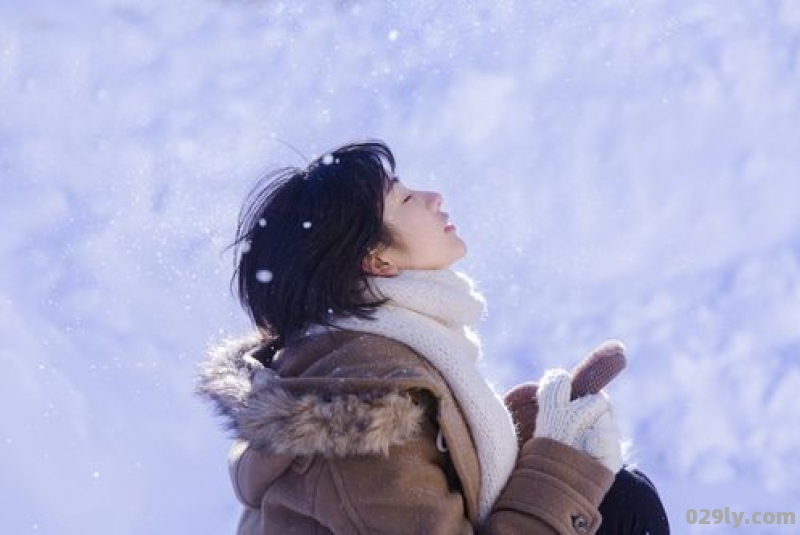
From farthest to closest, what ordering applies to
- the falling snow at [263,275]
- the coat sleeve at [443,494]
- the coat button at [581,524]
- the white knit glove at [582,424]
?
the falling snow at [263,275] → the white knit glove at [582,424] → the coat button at [581,524] → the coat sleeve at [443,494]

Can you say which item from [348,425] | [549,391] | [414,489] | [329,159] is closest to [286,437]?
[348,425]

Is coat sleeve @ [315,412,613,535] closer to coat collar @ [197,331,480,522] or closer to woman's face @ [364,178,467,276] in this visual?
coat collar @ [197,331,480,522]

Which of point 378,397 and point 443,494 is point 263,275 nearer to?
point 378,397

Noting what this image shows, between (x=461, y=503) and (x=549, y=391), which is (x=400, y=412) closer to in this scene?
(x=461, y=503)

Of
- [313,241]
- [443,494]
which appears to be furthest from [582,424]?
[313,241]

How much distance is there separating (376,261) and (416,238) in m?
0.11

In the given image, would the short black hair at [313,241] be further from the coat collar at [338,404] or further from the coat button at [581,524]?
the coat button at [581,524]

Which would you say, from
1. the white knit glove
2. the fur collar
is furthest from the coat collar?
the white knit glove

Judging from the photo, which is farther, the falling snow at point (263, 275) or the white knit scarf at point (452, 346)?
the falling snow at point (263, 275)

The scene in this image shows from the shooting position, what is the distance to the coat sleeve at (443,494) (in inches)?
75.2

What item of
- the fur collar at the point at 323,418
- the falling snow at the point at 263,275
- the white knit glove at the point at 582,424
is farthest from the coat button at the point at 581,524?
the falling snow at the point at 263,275

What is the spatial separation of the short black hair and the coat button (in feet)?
1.90

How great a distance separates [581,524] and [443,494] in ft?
0.90

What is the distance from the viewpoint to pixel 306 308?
7.42 ft
